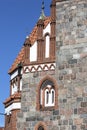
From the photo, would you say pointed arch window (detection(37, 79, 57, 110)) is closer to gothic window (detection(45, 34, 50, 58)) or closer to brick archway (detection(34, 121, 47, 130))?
brick archway (detection(34, 121, 47, 130))

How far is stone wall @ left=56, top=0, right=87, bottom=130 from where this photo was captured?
21.8 m

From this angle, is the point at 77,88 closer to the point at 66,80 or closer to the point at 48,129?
the point at 66,80

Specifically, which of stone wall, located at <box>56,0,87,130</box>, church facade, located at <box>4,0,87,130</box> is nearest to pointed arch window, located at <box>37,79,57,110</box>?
church facade, located at <box>4,0,87,130</box>

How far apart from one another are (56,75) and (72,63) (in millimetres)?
1135

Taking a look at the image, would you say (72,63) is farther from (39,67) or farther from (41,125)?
(41,125)

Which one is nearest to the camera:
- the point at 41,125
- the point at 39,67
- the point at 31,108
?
the point at 41,125

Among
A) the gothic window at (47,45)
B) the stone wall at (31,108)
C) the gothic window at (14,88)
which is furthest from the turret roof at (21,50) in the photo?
the stone wall at (31,108)

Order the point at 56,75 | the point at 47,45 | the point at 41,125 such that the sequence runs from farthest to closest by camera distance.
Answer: the point at 47,45 < the point at 56,75 < the point at 41,125

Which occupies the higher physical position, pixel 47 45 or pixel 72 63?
pixel 47 45

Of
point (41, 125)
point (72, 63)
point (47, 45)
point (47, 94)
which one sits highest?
point (47, 45)

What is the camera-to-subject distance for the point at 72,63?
22562 millimetres

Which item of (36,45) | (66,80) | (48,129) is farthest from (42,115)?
(36,45)

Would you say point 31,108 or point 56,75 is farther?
point 31,108

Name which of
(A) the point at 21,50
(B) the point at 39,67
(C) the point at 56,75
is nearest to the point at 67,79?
(C) the point at 56,75
